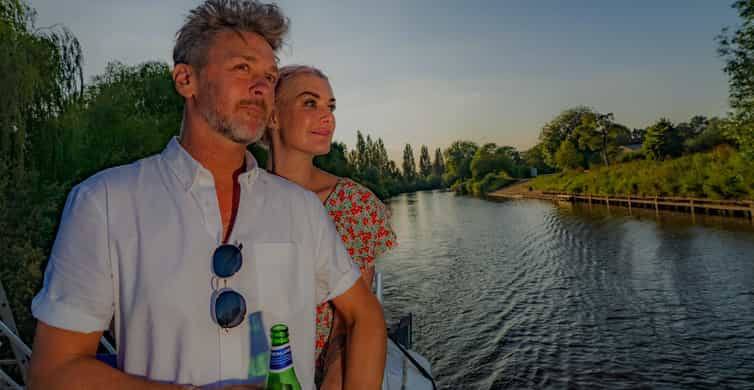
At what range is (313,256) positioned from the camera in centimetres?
147

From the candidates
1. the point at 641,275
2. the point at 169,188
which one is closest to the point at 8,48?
the point at 169,188

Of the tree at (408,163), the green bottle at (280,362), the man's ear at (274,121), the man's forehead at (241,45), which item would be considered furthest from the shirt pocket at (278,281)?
the tree at (408,163)

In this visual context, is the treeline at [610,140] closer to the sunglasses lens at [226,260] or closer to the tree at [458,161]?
the tree at [458,161]

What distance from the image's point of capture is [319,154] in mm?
2176

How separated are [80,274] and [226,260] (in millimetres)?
362

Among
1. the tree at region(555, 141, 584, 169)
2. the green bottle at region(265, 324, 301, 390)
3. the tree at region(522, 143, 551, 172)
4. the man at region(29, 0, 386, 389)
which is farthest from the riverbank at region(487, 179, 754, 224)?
the tree at region(522, 143, 551, 172)

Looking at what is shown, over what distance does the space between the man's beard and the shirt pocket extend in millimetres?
368

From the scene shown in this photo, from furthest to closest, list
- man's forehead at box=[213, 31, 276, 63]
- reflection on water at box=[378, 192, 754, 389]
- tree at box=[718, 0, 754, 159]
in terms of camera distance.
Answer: tree at box=[718, 0, 754, 159]
reflection on water at box=[378, 192, 754, 389]
man's forehead at box=[213, 31, 276, 63]

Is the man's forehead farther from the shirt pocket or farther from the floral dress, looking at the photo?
the floral dress

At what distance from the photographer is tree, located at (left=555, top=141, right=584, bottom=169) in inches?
2874

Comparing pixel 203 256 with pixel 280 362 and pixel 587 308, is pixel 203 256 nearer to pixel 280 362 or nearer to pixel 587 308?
pixel 280 362

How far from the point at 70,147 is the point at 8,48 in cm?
243

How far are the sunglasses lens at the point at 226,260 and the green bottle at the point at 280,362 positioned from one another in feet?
0.75

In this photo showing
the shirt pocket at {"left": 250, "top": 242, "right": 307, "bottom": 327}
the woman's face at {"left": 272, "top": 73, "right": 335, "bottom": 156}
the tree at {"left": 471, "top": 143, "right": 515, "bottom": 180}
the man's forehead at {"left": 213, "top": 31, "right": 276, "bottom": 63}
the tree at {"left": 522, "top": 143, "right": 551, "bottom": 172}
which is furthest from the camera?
the tree at {"left": 522, "top": 143, "right": 551, "bottom": 172}
